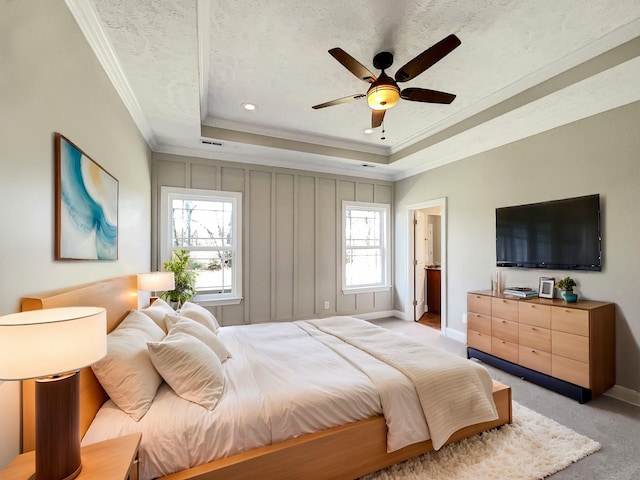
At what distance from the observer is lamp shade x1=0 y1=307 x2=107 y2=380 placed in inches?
31.8

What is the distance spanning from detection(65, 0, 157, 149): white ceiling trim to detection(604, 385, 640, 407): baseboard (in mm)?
4873

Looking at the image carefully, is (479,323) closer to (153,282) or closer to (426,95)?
(426,95)

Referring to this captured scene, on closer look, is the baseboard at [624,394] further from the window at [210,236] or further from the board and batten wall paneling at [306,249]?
the window at [210,236]

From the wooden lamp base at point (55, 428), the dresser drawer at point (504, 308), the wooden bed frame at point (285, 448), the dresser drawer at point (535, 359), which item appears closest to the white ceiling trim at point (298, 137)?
the wooden bed frame at point (285, 448)

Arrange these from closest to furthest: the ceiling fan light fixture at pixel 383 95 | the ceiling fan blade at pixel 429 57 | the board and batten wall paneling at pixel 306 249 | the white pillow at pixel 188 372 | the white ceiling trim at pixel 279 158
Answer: the white pillow at pixel 188 372
the ceiling fan blade at pixel 429 57
the ceiling fan light fixture at pixel 383 95
the white ceiling trim at pixel 279 158
the board and batten wall paneling at pixel 306 249

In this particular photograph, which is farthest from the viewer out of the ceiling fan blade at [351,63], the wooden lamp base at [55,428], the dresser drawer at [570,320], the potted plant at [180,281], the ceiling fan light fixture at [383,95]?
the potted plant at [180,281]

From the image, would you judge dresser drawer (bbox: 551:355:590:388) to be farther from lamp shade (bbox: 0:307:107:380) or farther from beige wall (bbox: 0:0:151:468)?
beige wall (bbox: 0:0:151:468)

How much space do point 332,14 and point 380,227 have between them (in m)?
3.93

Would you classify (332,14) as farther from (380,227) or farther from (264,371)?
(380,227)

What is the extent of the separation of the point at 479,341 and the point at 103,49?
4.41 metres

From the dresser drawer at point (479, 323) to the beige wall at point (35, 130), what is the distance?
376 centimetres

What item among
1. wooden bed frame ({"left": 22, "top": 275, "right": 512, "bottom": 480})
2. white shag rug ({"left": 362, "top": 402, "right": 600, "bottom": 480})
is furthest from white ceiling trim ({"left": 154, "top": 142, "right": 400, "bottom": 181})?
white shag rug ({"left": 362, "top": 402, "right": 600, "bottom": 480})

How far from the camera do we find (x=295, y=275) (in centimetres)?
461

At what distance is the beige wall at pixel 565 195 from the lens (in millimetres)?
2520
